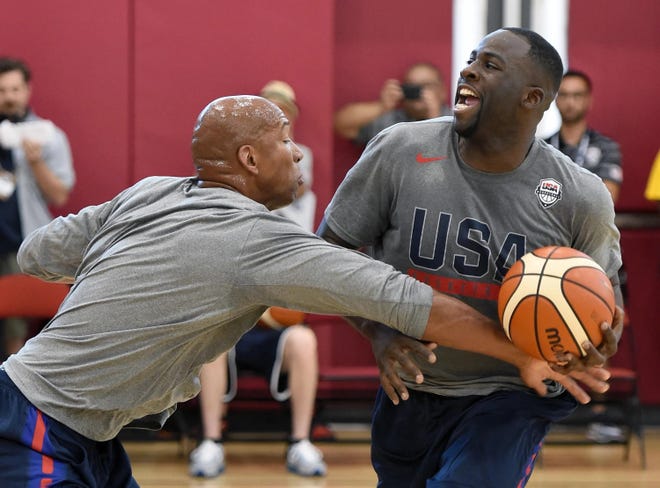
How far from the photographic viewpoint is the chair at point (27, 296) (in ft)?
20.7

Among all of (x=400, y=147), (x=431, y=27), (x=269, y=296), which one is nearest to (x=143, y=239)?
(x=269, y=296)

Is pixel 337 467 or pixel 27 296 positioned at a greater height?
pixel 27 296

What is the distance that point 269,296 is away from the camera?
275 cm

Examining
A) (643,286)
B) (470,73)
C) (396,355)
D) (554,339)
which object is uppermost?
(470,73)

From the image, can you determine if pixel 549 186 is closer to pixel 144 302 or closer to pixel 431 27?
pixel 144 302

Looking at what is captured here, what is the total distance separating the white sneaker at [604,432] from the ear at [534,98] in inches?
168

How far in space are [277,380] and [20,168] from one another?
6.64 feet

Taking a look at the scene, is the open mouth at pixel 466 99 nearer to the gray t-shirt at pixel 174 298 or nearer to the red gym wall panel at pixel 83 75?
the gray t-shirt at pixel 174 298

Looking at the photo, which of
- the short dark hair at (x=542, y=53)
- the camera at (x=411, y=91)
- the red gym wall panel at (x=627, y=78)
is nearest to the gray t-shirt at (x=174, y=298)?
the short dark hair at (x=542, y=53)

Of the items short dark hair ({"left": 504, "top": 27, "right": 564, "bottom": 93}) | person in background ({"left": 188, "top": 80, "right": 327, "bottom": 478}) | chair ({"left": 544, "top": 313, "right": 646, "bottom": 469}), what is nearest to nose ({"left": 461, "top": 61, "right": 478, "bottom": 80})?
short dark hair ({"left": 504, "top": 27, "right": 564, "bottom": 93})

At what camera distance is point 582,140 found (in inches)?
287

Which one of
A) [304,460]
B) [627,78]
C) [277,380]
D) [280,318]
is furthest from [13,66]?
[627,78]

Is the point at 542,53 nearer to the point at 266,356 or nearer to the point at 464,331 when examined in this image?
the point at 464,331

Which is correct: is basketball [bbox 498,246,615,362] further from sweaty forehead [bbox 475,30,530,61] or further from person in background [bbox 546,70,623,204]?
person in background [bbox 546,70,623,204]
